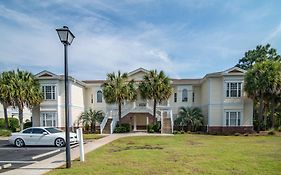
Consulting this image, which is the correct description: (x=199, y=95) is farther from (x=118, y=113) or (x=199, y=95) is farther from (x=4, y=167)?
(x=4, y=167)

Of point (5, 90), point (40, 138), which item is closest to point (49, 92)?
point (5, 90)

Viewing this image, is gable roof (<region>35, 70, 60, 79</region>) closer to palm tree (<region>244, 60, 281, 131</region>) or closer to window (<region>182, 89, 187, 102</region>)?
window (<region>182, 89, 187, 102</region>)

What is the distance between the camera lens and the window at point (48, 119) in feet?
100

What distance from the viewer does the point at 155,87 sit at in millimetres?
29359

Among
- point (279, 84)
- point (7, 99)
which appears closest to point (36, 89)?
point (7, 99)

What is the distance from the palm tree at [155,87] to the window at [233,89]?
694 centimetres

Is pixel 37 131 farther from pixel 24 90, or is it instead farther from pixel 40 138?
pixel 24 90

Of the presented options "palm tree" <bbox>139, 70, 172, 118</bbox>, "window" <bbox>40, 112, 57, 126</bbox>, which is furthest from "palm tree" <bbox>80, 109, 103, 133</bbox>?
"palm tree" <bbox>139, 70, 172, 118</bbox>

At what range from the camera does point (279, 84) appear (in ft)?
88.2

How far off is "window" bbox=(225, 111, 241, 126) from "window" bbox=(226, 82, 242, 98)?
2185 mm

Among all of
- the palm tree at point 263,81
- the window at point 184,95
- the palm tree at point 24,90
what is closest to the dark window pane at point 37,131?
the palm tree at point 24,90

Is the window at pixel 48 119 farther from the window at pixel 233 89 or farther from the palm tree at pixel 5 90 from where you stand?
the window at pixel 233 89

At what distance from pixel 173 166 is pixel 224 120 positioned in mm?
22178

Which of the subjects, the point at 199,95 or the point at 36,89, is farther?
the point at 199,95
